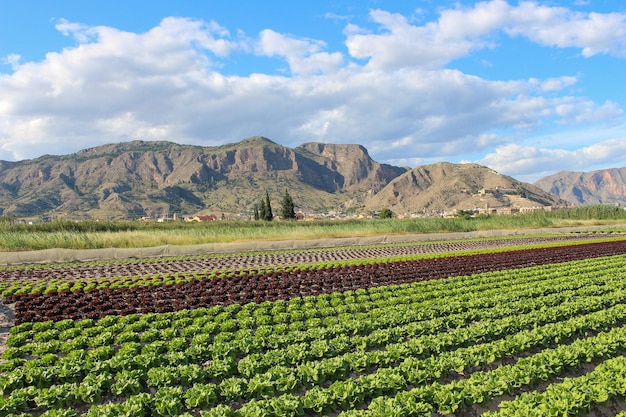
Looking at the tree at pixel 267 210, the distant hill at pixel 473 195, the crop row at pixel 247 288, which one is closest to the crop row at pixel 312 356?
the crop row at pixel 247 288

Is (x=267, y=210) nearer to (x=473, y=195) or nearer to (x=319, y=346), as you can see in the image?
(x=319, y=346)

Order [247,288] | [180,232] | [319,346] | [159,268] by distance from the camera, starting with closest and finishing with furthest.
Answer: [319,346] → [247,288] → [159,268] → [180,232]

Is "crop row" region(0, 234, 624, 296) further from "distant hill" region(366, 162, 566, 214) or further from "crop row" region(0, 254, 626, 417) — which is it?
"distant hill" region(366, 162, 566, 214)

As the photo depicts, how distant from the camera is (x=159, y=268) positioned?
75.6 ft

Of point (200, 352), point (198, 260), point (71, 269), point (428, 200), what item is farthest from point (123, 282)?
point (428, 200)

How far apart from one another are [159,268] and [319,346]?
16614 mm

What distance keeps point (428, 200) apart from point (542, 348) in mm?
180238

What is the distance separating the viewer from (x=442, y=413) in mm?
6613

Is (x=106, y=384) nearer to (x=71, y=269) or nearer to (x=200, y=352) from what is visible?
(x=200, y=352)

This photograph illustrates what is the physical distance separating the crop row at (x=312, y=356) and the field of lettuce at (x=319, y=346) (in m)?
0.03

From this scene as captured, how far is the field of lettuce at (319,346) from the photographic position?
21.9 feet

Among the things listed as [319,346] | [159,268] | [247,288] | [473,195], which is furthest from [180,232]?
[473,195]

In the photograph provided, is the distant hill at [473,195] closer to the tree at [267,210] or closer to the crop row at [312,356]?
the tree at [267,210]

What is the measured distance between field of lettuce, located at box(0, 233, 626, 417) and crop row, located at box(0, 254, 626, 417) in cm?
3
